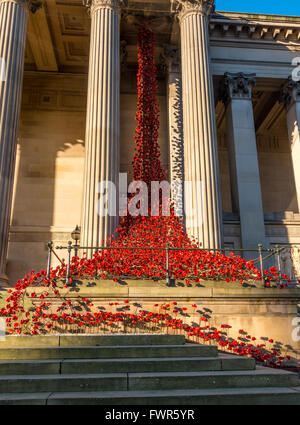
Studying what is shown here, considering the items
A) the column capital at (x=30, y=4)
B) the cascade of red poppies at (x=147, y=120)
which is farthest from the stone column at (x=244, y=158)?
the column capital at (x=30, y=4)

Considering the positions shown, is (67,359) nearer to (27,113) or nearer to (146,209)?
(146,209)

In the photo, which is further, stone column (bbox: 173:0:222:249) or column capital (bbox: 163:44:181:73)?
column capital (bbox: 163:44:181:73)

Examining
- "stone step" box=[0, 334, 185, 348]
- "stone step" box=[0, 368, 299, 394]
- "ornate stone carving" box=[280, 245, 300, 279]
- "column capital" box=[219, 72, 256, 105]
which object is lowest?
"stone step" box=[0, 368, 299, 394]

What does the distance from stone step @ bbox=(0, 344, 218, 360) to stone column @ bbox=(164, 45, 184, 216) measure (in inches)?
459

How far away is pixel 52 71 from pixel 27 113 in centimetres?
357

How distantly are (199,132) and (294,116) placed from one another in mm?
8527

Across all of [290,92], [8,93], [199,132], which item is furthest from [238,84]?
[8,93]

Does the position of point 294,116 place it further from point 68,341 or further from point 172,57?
point 68,341

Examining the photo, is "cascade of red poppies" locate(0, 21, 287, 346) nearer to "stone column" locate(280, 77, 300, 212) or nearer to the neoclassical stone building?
the neoclassical stone building

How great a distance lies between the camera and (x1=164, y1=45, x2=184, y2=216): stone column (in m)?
20.2

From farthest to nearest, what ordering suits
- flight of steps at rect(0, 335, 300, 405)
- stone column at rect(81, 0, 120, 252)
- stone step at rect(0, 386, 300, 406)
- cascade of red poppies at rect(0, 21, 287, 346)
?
1. stone column at rect(81, 0, 120, 252)
2. cascade of red poppies at rect(0, 21, 287, 346)
3. flight of steps at rect(0, 335, 300, 405)
4. stone step at rect(0, 386, 300, 406)

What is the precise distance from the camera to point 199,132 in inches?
719

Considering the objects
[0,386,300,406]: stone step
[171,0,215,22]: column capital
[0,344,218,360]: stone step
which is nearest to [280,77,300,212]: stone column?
[171,0,215,22]: column capital

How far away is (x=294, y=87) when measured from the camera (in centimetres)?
2348
